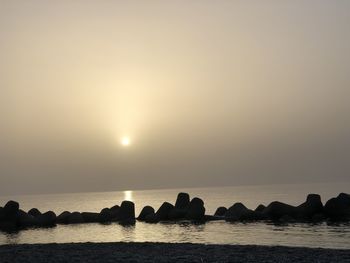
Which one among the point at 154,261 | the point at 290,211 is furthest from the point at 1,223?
the point at 154,261

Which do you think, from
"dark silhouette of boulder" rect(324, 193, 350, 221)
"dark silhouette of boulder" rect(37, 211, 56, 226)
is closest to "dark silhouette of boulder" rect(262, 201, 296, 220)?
"dark silhouette of boulder" rect(324, 193, 350, 221)

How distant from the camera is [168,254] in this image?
22844 millimetres

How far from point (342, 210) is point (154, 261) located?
39.2 meters

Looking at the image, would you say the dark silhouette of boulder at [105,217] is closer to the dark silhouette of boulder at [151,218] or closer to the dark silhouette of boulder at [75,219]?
the dark silhouette of boulder at [75,219]

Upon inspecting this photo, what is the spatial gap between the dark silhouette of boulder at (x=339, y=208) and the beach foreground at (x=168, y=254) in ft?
104

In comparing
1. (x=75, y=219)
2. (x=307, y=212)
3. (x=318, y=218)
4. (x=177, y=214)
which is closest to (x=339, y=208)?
(x=318, y=218)

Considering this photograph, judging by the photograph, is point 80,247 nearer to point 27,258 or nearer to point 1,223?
point 27,258

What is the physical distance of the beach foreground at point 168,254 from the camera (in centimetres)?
2064

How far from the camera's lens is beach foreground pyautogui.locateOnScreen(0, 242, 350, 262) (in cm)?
2064

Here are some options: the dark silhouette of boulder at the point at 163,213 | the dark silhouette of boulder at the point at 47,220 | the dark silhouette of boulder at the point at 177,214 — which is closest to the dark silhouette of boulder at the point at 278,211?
the dark silhouette of boulder at the point at 177,214

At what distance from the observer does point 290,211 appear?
55281mm

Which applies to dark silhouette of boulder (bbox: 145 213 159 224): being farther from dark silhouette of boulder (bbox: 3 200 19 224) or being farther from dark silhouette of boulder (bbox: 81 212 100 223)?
dark silhouette of boulder (bbox: 3 200 19 224)

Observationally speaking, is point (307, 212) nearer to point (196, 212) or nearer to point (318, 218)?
point (318, 218)

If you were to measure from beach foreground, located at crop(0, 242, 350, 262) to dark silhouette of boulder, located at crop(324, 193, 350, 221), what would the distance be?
3156 cm
